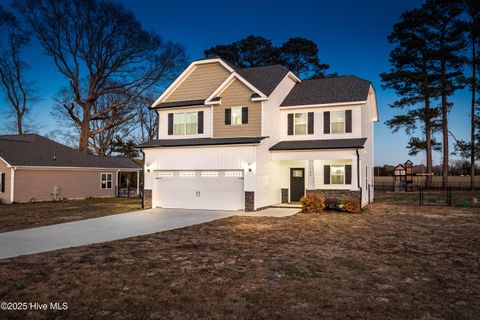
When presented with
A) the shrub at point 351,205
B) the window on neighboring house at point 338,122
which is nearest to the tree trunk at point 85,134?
the window on neighboring house at point 338,122

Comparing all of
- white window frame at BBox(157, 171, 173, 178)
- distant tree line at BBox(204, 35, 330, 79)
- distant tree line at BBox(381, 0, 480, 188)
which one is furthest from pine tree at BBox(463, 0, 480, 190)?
Answer: white window frame at BBox(157, 171, 173, 178)

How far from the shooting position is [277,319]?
520 centimetres

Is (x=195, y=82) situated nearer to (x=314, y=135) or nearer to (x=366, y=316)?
(x=314, y=135)

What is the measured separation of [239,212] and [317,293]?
41.5 ft

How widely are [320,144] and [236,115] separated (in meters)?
4.75

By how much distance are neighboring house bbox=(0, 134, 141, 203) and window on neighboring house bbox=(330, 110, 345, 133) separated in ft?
65.4

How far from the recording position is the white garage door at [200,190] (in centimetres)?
1972

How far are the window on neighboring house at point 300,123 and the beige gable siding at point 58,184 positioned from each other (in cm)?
1815

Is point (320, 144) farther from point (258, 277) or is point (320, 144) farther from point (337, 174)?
point (258, 277)

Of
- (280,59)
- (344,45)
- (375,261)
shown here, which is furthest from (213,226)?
(280,59)

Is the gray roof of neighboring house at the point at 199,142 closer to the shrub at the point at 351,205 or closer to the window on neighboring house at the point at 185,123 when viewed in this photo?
the window on neighboring house at the point at 185,123

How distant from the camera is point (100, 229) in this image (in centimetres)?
1358

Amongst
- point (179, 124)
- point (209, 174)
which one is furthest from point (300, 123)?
point (179, 124)

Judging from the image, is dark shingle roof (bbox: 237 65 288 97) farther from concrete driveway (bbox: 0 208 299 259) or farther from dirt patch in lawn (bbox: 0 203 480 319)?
dirt patch in lawn (bbox: 0 203 480 319)
